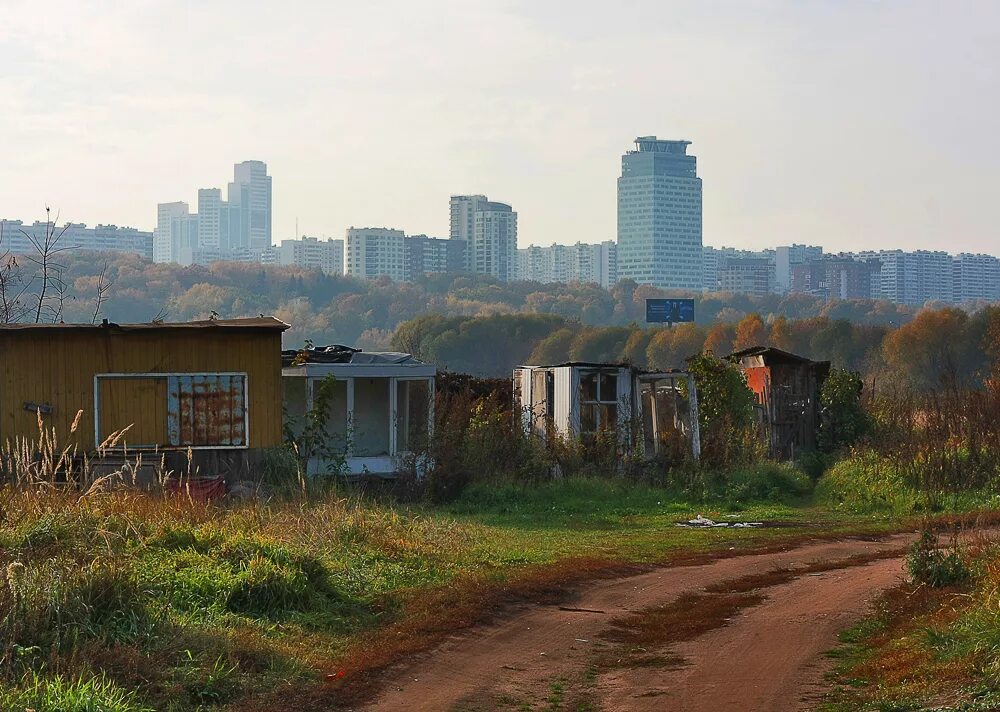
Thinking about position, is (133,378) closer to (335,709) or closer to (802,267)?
(335,709)

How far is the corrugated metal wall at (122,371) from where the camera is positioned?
18188 millimetres

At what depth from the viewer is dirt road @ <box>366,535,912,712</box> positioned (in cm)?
767

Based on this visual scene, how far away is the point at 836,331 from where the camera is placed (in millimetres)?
72625

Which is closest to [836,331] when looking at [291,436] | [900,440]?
[900,440]

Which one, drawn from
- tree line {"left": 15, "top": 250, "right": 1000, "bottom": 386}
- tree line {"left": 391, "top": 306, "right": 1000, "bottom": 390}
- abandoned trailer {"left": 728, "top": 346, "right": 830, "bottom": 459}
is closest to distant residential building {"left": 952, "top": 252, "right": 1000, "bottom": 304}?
tree line {"left": 15, "top": 250, "right": 1000, "bottom": 386}

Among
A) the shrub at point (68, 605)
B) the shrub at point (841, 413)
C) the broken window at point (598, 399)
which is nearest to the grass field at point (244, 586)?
the shrub at point (68, 605)

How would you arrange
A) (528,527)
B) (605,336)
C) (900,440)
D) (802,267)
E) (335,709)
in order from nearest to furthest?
(335,709) → (528,527) → (900,440) → (605,336) → (802,267)

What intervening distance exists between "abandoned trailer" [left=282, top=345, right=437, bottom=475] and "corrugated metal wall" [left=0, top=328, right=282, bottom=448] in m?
1.11

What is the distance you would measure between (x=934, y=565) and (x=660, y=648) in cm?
321

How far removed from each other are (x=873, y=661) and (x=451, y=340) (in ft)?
222

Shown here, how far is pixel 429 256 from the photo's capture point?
19075cm

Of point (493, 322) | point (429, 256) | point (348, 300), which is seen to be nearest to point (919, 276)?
point (429, 256)

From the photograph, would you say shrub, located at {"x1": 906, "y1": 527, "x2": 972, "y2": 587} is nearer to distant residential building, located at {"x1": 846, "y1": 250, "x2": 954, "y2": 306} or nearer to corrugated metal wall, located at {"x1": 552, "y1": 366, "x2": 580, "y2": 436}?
corrugated metal wall, located at {"x1": 552, "y1": 366, "x2": 580, "y2": 436}

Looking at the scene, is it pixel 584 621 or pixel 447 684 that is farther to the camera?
pixel 584 621
